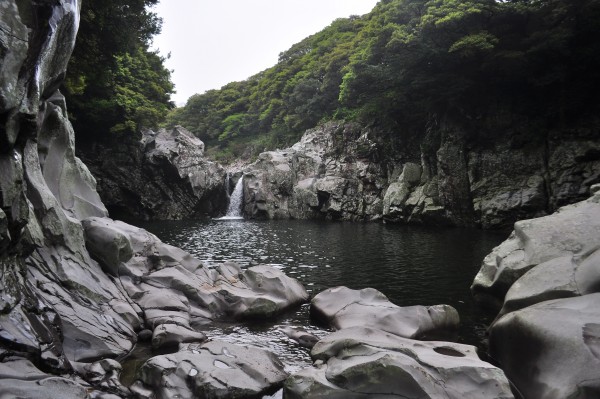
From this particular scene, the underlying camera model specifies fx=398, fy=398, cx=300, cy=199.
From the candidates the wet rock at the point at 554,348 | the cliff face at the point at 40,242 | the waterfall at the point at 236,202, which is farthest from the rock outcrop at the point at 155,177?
the wet rock at the point at 554,348

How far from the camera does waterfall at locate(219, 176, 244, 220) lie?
182 ft

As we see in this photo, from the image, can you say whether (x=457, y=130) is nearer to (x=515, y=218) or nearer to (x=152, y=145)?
(x=515, y=218)

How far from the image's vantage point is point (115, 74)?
39.6 meters

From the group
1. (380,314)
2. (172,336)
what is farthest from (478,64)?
(172,336)

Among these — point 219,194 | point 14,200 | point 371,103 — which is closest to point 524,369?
point 14,200

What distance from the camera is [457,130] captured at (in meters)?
36.9

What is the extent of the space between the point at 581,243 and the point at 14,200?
13286 millimetres

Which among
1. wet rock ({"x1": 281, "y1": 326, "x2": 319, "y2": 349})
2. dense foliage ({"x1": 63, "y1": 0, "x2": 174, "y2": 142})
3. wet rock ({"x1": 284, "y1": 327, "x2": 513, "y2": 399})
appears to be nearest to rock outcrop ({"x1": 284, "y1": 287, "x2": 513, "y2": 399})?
wet rock ({"x1": 284, "y1": 327, "x2": 513, "y2": 399})

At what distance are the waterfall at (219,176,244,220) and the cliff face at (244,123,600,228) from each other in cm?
195

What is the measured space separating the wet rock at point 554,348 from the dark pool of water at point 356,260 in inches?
103

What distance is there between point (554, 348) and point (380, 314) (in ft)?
15.5

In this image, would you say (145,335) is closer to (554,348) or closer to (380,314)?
(380,314)

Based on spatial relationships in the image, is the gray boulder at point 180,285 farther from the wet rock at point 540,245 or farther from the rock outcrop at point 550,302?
the rock outcrop at point 550,302

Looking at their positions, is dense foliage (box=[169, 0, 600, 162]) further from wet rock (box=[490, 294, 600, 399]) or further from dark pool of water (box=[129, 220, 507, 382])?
wet rock (box=[490, 294, 600, 399])
